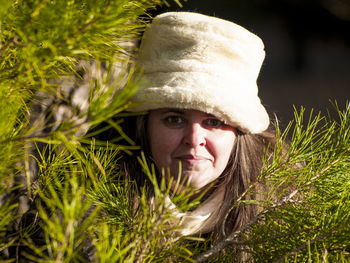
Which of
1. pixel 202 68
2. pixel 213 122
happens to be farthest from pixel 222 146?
pixel 202 68

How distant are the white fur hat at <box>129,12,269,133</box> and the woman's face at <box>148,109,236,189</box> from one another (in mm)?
36

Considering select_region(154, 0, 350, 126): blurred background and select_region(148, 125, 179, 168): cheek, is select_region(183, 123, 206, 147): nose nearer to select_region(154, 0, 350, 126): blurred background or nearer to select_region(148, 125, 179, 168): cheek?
select_region(148, 125, 179, 168): cheek

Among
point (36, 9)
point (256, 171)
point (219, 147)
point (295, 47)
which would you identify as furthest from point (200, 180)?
point (295, 47)

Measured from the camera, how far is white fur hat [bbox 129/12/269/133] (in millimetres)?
612

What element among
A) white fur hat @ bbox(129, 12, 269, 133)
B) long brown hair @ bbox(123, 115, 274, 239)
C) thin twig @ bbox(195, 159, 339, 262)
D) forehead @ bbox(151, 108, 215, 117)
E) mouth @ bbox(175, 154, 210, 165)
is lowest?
long brown hair @ bbox(123, 115, 274, 239)

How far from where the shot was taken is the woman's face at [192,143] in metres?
0.66

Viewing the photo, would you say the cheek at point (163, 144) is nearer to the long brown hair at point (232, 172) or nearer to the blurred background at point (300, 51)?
the long brown hair at point (232, 172)

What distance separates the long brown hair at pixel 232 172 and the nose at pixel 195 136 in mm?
129

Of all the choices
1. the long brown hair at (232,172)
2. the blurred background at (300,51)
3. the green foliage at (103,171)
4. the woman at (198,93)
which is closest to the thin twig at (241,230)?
the green foliage at (103,171)

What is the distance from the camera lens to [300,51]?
2150mm

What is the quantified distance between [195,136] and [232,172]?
0.19 meters

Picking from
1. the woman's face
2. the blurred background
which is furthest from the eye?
the blurred background

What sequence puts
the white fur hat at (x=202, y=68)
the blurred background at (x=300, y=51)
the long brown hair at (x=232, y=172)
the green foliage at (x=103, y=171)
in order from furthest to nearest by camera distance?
the blurred background at (x=300, y=51), the long brown hair at (x=232, y=172), the white fur hat at (x=202, y=68), the green foliage at (x=103, y=171)

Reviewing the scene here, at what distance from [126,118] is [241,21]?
1.30 meters
